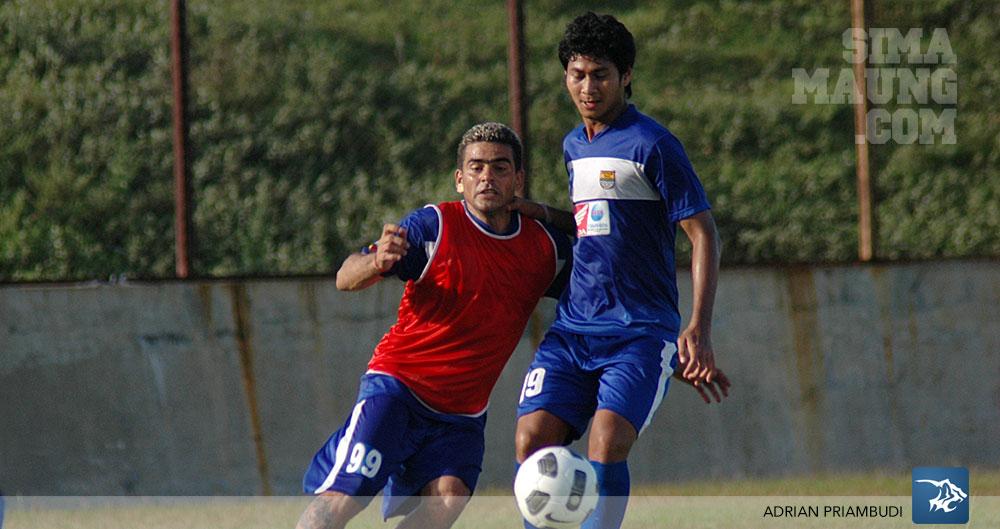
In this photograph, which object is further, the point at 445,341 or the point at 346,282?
the point at 445,341

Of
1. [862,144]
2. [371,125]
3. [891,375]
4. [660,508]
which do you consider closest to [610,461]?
[660,508]

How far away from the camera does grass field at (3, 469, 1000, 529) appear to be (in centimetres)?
674

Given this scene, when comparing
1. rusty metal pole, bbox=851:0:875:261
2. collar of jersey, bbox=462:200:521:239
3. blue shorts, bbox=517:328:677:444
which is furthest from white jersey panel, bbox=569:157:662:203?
rusty metal pole, bbox=851:0:875:261

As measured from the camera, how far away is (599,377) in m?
5.21

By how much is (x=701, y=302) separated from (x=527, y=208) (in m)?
0.75

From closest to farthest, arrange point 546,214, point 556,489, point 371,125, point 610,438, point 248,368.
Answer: point 556,489 → point 610,438 → point 546,214 → point 248,368 → point 371,125

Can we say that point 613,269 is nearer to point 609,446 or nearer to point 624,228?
point 624,228

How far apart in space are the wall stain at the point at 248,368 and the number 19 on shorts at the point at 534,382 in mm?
2884

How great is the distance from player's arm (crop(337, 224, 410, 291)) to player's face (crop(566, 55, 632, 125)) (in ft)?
2.75

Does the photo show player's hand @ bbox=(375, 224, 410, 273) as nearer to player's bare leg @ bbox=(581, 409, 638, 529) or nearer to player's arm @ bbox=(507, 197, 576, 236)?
player's arm @ bbox=(507, 197, 576, 236)

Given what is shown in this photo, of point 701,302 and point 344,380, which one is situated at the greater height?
point 701,302

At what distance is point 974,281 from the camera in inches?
312

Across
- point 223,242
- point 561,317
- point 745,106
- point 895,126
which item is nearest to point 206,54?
point 223,242

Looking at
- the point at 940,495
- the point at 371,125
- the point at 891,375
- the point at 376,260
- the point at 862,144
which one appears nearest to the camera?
the point at 376,260
